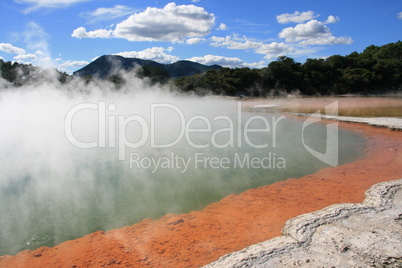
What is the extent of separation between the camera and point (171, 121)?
1157 cm

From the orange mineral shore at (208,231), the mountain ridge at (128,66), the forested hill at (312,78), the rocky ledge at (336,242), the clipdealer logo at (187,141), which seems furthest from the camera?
the mountain ridge at (128,66)

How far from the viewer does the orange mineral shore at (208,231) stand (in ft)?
9.99

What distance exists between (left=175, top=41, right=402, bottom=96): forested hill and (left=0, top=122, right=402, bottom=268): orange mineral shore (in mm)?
21182

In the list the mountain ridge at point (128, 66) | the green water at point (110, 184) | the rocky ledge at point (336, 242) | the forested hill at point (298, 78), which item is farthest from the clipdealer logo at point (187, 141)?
the mountain ridge at point (128, 66)

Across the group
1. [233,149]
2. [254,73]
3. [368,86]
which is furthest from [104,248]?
[368,86]

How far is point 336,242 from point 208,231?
1.34 metres

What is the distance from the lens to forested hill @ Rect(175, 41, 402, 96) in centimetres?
2684

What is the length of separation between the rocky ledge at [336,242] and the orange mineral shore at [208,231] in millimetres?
297

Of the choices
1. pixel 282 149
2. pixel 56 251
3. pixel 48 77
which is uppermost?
pixel 48 77

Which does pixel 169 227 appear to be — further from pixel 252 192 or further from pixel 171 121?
pixel 171 121

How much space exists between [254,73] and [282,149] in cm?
2139

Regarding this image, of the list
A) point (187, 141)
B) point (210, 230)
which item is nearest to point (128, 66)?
point (187, 141)

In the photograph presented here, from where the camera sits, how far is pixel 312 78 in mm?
28547

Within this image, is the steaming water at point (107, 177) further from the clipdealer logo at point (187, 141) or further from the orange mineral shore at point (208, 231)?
the orange mineral shore at point (208, 231)
